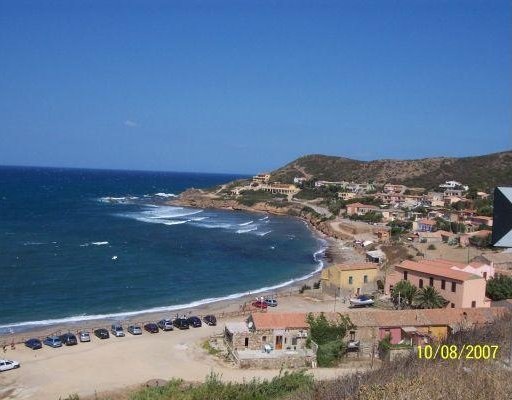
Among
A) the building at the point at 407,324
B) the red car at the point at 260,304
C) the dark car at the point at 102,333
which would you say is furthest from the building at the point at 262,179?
the building at the point at 407,324

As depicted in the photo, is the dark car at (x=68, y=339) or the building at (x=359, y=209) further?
the building at (x=359, y=209)

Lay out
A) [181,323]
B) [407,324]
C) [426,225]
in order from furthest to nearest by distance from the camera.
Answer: [426,225], [181,323], [407,324]

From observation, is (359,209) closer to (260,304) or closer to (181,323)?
(260,304)

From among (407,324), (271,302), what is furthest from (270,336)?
(271,302)

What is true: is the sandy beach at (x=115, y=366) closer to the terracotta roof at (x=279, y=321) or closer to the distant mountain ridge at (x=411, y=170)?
the terracotta roof at (x=279, y=321)

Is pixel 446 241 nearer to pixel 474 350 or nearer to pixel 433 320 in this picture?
pixel 433 320

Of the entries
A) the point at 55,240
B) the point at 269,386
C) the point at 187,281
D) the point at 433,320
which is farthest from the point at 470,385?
the point at 55,240
